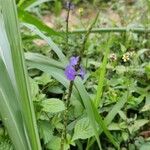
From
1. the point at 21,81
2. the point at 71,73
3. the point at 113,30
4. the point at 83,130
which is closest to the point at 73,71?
the point at 71,73

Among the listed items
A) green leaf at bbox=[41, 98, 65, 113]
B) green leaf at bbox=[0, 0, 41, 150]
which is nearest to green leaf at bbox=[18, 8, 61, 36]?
green leaf at bbox=[41, 98, 65, 113]

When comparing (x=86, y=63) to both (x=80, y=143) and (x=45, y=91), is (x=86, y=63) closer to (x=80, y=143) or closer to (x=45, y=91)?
(x=45, y=91)

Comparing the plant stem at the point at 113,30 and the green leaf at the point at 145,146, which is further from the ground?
the plant stem at the point at 113,30

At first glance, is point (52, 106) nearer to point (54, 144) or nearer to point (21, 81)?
point (54, 144)

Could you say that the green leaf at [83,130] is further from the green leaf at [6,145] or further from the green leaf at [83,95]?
the green leaf at [6,145]

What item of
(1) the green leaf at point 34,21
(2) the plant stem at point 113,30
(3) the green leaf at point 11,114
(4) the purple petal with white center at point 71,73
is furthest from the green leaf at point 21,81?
(2) the plant stem at point 113,30

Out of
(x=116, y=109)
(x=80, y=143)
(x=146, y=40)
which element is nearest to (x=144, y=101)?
(x=116, y=109)

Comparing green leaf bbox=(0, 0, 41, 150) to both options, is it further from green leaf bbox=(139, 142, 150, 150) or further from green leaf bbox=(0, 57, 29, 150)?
green leaf bbox=(139, 142, 150, 150)
